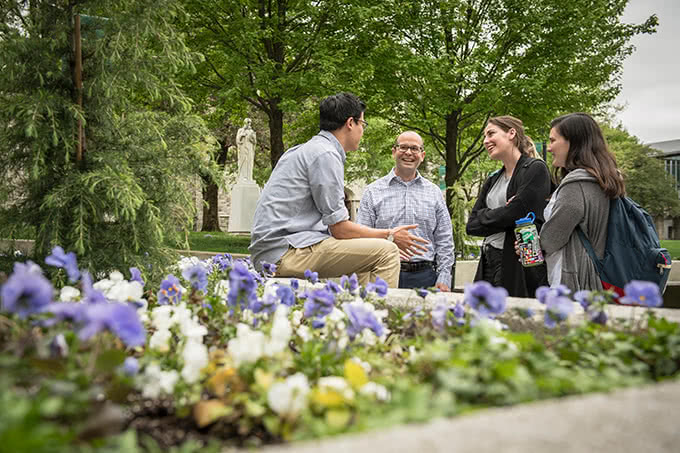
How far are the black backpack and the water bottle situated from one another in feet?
1.13

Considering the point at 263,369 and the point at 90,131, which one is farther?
the point at 90,131

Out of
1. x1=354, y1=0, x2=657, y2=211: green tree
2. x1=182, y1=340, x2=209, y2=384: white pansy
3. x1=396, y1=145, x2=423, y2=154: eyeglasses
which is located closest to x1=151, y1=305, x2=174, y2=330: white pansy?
x1=182, y1=340, x2=209, y2=384: white pansy

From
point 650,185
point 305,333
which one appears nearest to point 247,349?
point 305,333

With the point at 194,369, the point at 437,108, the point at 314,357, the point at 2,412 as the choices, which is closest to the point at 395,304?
the point at 314,357

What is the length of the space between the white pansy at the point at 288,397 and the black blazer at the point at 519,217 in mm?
2945

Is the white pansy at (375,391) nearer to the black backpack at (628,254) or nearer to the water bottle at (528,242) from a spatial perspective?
the black backpack at (628,254)

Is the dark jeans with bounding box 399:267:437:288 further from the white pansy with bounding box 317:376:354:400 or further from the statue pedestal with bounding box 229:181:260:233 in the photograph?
the statue pedestal with bounding box 229:181:260:233

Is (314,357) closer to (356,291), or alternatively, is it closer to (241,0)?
(356,291)

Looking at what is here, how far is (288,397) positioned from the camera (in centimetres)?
135

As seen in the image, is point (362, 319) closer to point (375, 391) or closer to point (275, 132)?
point (375, 391)

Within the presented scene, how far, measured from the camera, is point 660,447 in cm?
101

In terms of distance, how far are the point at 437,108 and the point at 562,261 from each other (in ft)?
37.6

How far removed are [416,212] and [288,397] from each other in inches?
142

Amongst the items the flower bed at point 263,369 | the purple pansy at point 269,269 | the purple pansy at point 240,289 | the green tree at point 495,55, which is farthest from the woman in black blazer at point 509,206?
the green tree at point 495,55
